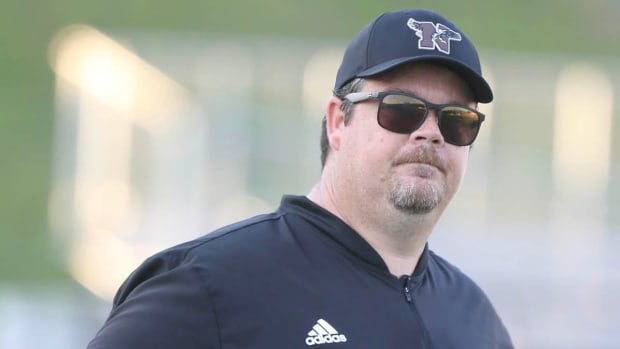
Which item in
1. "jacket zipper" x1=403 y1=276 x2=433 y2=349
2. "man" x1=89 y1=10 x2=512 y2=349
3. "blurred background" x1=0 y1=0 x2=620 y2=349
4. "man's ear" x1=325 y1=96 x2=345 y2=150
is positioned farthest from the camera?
"blurred background" x1=0 y1=0 x2=620 y2=349

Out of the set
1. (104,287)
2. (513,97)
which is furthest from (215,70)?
(513,97)

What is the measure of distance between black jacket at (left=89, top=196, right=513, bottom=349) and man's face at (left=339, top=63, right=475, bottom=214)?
14 cm

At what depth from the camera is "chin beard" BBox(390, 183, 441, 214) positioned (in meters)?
2.27

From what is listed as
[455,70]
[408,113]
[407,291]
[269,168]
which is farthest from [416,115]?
[269,168]

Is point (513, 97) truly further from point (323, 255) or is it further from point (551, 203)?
point (323, 255)

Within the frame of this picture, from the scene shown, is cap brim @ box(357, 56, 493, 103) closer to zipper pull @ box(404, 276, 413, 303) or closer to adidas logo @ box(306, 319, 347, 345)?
zipper pull @ box(404, 276, 413, 303)

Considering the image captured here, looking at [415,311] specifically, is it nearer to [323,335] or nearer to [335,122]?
[323,335]

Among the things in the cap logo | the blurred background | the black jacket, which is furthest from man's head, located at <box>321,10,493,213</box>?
the blurred background

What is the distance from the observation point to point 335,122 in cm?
248

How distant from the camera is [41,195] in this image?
13.5 metres

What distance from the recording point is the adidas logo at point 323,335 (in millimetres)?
2072

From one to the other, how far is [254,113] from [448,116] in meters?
8.87

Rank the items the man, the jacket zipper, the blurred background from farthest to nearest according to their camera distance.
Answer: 1. the blurred background
2. the jacket zipper
3. the man

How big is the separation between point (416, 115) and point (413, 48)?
→ 0.16 m
